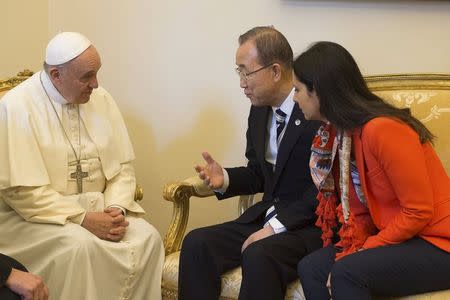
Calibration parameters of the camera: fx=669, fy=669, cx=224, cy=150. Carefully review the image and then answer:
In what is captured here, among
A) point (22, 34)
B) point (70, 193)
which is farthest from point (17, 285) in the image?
point (22, 34)

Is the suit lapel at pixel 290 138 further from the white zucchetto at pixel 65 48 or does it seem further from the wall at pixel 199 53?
the white zucchetto at pixel 65 48

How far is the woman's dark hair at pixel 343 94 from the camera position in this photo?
2.38 meters

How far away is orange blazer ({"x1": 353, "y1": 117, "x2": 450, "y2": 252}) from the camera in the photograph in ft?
7.52

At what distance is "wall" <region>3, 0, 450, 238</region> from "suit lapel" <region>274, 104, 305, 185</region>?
2.19ft

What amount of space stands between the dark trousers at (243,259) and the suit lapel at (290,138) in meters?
0.30

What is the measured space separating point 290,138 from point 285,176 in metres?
0.17

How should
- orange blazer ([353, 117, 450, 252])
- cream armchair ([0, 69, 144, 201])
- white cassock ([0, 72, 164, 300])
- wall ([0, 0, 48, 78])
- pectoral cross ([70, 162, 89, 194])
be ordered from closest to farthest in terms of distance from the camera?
orange blazer ([353, 117, 450, 252]), white cassock ([0, 72, 164, 300]), pectoral cross ([70, 162, 89, 194]), cream armchair ([0, 69, 144, 201]), wall ([0, 0, 48, 78])

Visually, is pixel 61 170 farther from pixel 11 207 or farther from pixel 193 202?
pixel 193 202

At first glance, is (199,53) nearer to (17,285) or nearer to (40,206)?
(40,206)

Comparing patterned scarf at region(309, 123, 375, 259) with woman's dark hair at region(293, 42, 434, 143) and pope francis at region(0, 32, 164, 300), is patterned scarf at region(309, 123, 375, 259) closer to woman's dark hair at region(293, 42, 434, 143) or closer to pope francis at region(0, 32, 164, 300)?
woman's dark hair at region(293, 42, 434, 143)

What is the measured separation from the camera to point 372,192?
2445 millimetres

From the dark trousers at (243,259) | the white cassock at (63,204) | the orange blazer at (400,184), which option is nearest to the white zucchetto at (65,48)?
the white cassock at (63,204)

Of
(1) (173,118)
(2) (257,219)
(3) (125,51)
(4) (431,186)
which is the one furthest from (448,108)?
(3) (125,51)

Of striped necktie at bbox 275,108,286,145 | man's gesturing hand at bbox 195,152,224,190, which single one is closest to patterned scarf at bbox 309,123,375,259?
striped necktie at bbox 275,108,286,145
